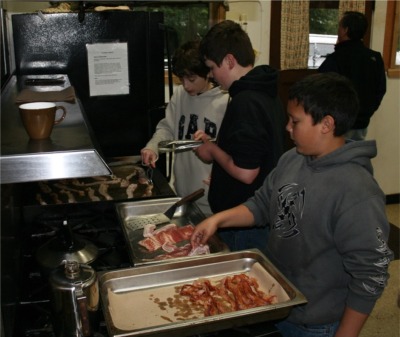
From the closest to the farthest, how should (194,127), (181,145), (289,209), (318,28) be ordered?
(289,209) → (181,145) → (194,127) → (318,28)

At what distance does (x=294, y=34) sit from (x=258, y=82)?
2.27m

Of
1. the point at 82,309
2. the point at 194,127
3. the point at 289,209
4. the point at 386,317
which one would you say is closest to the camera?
the point at 82,309

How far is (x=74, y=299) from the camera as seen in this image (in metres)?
1.14

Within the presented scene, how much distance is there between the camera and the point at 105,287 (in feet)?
4.45

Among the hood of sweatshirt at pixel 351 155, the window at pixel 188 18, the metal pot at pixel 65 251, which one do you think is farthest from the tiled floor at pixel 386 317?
the window at pixel 188 18

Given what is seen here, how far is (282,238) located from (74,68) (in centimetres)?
163

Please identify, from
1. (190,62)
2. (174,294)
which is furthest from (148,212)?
(190,62)

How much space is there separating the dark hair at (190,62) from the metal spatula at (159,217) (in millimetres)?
661

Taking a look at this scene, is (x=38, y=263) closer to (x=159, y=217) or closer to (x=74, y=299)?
(x=74, y=299)

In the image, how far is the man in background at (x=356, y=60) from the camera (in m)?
3.71

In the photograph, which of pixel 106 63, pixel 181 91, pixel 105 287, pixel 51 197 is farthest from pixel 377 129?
pixel 105 287

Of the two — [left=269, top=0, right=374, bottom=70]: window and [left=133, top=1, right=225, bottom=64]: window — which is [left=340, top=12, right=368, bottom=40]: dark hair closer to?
[left=269, top=0, right=374, bottom=70]: window

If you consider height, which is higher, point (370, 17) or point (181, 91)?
point (370, 17)

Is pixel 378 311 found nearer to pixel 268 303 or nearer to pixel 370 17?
pixel 268 303
